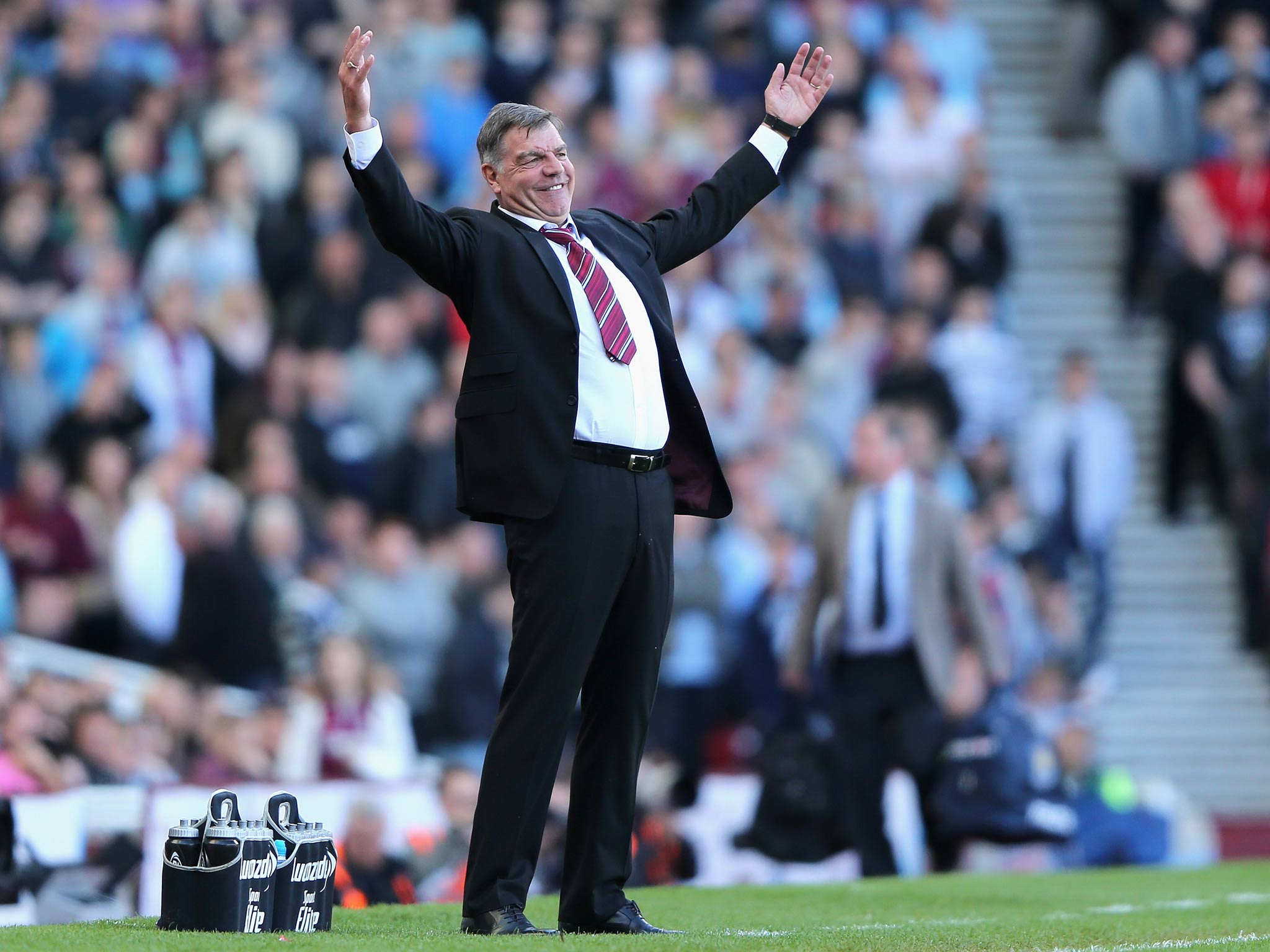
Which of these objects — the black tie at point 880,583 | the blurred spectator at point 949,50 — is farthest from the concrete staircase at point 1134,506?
the black tie at point 880,583

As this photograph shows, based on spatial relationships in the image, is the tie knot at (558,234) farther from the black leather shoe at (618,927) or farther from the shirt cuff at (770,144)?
the black leather shoe at (618,927)

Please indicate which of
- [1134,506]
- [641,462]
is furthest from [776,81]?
[1134,506]

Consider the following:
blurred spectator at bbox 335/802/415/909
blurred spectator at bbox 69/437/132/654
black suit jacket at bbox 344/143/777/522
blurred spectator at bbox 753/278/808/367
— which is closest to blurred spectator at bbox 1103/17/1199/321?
blurred spectator at bbox 753/278/808/367

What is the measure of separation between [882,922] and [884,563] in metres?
3.24

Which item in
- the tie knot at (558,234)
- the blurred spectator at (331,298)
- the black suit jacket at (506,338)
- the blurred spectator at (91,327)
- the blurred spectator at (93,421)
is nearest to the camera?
the black suit jacket at (506,338)

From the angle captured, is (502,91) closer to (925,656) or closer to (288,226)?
(288,226)

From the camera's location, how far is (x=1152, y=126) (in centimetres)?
1526

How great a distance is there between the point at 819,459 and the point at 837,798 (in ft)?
11.4

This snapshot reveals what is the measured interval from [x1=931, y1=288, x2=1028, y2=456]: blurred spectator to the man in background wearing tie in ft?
12.3

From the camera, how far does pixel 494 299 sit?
5336 mm

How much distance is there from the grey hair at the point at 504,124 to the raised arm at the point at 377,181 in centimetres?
32

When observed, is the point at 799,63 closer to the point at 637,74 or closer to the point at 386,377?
the point at 386,377

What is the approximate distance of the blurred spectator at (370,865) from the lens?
8477mm

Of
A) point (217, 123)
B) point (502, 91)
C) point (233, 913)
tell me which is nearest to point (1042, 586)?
point (502, 91)
